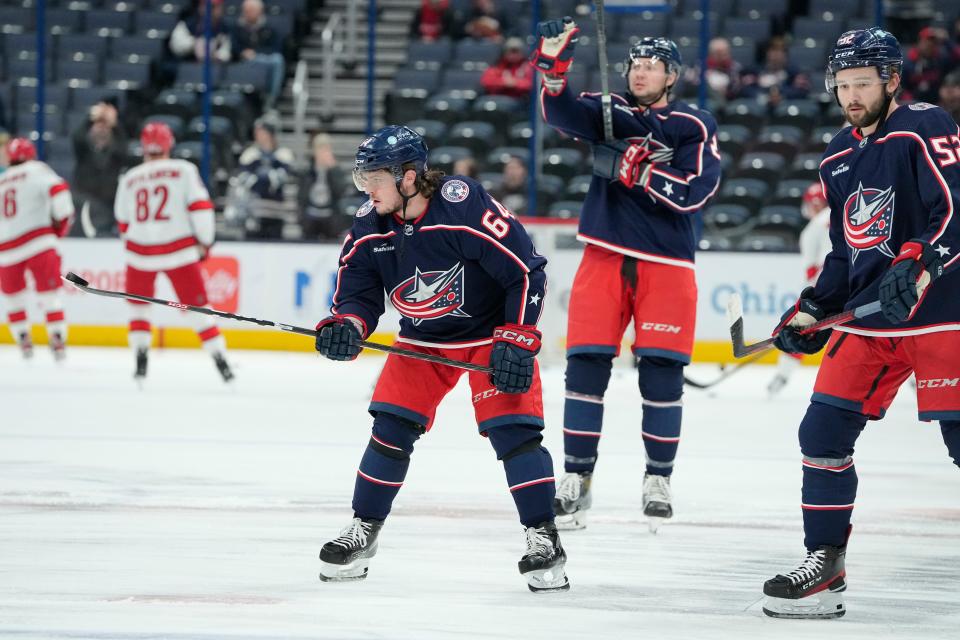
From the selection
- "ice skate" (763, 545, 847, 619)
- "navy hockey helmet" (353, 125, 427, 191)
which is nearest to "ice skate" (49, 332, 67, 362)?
"navy hockey helmet" (353, 125, 427, 191)

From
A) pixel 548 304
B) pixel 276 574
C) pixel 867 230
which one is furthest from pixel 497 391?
pixel 548 304

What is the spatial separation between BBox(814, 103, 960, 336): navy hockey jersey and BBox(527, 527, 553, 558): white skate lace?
0.87 metres

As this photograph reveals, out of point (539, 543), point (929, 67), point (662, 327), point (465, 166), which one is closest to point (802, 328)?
point (539, 543)

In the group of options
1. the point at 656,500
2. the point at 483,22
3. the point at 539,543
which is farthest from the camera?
the point at 483,22

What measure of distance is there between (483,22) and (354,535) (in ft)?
30.8

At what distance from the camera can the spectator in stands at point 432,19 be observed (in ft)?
41.6

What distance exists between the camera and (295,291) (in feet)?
33.5

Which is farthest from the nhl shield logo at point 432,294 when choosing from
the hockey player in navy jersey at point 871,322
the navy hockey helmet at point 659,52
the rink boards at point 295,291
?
the rink boards at point 295,291

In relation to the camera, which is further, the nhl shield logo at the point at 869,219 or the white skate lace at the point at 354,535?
the white skate lace at the point at 354,535

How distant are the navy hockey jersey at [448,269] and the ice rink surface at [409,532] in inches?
26.0

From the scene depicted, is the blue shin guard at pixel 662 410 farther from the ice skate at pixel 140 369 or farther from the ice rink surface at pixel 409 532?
the ice skate at pixel 140 369

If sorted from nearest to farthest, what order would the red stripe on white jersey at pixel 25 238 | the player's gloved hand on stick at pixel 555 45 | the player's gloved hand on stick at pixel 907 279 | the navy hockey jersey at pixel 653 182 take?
the player's gloved hand on stick at pixel 907 279, the player's gloved hand on stick at pixel 555 45, the navy hockey jersey at pixel 653 182, the red stripe on white jersey at pixel 25 238

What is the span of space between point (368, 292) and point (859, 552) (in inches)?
63.8

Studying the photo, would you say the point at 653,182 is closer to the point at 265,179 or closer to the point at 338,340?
the point at 338,340
